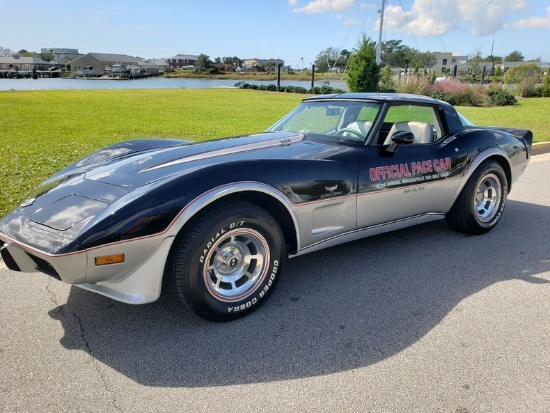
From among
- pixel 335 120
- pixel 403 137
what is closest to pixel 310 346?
pixel 403 137

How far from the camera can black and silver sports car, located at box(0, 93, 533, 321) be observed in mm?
2605

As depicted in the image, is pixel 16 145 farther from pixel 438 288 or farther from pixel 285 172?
pixel 438 288

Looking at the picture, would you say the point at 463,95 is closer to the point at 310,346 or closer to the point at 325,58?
A: the point at 310,346

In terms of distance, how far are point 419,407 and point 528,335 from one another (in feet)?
3.66

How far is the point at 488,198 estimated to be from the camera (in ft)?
16.0

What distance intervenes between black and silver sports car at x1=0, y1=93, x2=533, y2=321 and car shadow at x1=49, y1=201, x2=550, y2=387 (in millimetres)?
244

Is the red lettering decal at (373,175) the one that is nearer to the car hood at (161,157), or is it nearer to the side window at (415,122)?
the side window at (415,122)

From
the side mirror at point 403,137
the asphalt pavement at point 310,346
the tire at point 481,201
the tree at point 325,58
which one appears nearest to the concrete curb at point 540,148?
the tire at point 481,201

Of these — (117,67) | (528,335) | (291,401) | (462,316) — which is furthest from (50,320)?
(117,67)

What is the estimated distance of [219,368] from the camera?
2529 mm

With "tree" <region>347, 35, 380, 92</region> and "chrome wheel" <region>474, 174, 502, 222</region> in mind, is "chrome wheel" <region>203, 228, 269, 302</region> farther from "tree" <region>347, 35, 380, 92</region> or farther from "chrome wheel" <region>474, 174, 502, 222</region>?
"tree" <region>347, 35, 380, 92</region>

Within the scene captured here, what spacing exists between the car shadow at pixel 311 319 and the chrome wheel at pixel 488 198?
519 millimetres

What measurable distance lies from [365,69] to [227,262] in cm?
2056

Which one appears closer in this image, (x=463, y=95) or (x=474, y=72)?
(x=463, y=95)
